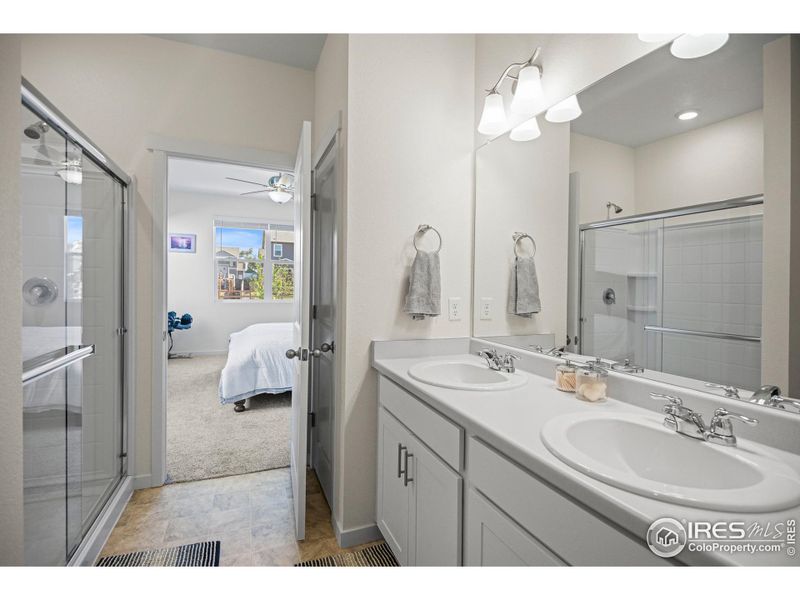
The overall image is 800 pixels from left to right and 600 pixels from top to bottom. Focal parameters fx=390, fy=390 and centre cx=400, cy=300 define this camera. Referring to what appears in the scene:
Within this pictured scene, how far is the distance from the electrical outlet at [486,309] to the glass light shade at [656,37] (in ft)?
3.57

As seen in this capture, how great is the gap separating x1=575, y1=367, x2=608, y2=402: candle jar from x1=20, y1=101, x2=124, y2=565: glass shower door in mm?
1718

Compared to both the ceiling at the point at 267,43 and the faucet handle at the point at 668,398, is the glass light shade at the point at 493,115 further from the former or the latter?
the faucet handle at the point at 668,398

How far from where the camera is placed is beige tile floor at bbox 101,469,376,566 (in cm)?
170

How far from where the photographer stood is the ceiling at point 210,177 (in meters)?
4.70

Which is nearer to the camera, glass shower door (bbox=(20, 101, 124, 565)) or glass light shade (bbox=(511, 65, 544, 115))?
glass shower door (bbox=(20, 101, 124, 565))

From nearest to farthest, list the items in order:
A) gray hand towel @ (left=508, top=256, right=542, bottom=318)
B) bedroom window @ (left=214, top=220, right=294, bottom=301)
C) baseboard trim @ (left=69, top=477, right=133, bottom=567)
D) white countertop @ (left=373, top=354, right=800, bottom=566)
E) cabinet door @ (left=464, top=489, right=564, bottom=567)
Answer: white countertop @ (left=373, top=354, right=800, bottom=566), cabinet door @ (left=464, top=489, right=564, bottom=567), baseboard trim @ (left=69, top=477, right=133, bottom=567), gray hand towel @ (left=508, top=256, right=542, bottom=318), bedroom window @ (left=214, top=220, right=294, bottom=301)

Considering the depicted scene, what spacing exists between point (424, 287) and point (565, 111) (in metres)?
0.87

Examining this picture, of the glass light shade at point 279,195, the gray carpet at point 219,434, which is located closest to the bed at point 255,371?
the gray carpet at point 219,434

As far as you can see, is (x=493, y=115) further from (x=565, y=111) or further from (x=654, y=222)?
(x=654, y=222)

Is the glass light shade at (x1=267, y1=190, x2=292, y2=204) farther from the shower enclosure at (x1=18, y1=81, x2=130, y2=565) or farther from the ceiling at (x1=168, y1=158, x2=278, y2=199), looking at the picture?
the shower enclosure at (x1=18, y1=81, x2=130, y2=565)

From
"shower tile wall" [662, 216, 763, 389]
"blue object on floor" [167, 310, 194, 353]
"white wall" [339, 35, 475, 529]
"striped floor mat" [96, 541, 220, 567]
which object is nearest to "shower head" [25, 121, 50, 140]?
"white wall" [339, 35, 475, 529]

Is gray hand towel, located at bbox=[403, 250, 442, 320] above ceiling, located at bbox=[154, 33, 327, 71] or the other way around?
the other way around

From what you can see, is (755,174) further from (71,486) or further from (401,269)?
(71,486)
